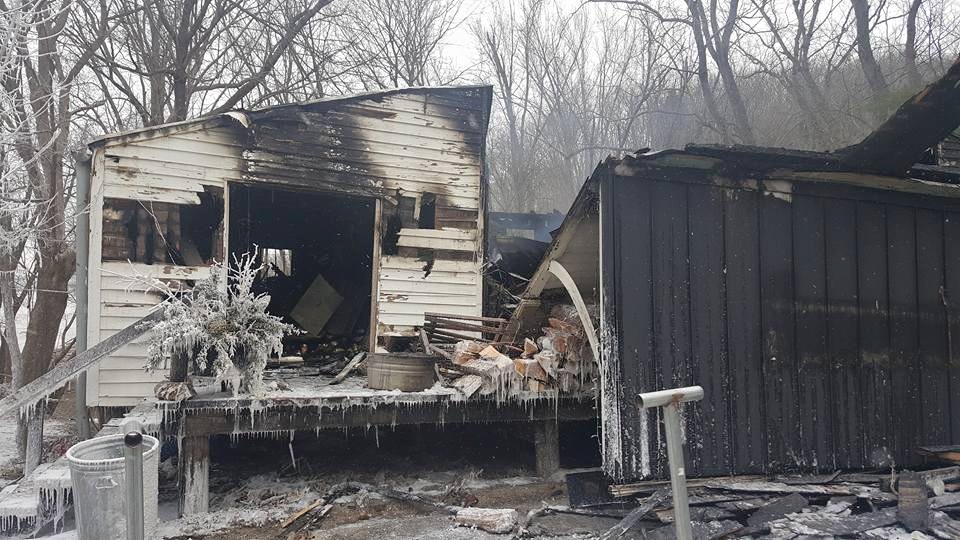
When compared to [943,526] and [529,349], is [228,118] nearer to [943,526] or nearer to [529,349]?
[529,349]

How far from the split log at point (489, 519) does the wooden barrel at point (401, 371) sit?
1.24 m

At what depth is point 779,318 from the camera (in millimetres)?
4051

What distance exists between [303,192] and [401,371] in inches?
120

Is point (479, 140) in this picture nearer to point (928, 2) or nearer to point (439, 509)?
point (439, 509)

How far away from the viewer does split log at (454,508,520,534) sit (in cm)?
410

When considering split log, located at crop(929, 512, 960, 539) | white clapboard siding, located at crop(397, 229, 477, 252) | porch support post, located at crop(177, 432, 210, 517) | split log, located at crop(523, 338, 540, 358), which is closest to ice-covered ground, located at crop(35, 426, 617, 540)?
porch support post, located at crop(177, 432, 210, 517)

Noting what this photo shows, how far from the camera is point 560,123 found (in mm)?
20859

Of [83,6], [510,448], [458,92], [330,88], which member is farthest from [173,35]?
[510,448]

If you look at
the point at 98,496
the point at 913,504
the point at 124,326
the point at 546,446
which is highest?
the point at 124,326

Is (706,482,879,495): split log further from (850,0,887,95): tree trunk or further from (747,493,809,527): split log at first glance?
(850,0,887,95): tree trunk

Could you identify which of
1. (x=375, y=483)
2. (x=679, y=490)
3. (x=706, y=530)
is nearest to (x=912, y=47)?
(x=706, y=530)

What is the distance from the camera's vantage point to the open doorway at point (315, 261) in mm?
9250

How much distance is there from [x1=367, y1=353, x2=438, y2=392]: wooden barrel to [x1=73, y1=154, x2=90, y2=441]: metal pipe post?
352cm

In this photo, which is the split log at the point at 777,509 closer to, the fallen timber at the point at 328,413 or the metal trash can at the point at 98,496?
the fallen timber at the point at 328,413
